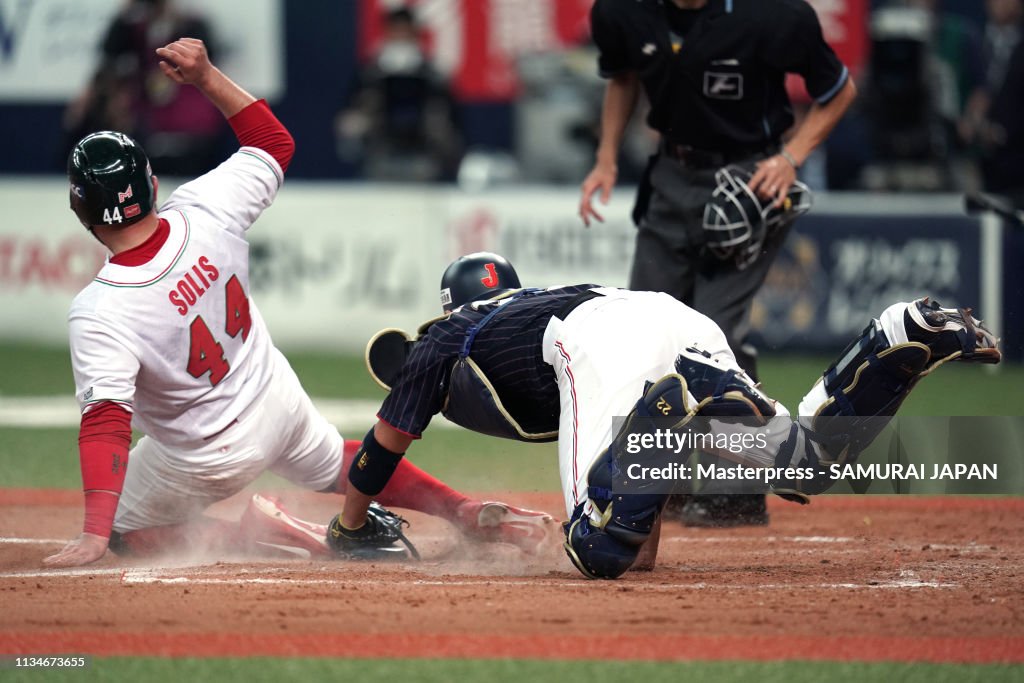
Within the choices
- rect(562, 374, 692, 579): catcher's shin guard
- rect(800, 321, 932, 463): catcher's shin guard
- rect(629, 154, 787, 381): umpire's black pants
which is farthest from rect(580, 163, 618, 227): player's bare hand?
rect(562, 374, 692, 579): catcher's shin guard

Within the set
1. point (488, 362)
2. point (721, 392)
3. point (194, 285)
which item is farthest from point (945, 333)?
point (194, 285)

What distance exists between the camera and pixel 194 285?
16.6ft

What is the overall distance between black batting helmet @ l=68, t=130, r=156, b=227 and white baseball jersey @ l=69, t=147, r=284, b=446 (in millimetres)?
167

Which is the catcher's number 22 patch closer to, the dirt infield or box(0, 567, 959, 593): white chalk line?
the dirt infield

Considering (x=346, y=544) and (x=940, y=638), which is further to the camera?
(x=346, y=544)

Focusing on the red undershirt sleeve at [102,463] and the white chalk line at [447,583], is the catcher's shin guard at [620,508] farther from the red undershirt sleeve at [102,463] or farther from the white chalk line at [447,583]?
the red undershirt sleeve at [102,463]

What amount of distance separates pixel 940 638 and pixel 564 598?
1.09m

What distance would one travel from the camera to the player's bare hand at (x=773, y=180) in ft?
19.5

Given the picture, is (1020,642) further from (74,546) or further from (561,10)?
(561,10)

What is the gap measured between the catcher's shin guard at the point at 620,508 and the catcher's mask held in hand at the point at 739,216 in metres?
1.57

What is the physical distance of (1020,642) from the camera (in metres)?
3.97

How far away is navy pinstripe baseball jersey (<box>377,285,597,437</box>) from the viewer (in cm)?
486

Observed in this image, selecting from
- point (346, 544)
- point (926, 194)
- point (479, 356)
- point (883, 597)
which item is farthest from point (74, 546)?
point (926, 194)

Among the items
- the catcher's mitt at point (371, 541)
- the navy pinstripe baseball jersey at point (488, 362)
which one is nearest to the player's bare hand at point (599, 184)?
the navy pinstripe baseball jersey at point (488, 362)
